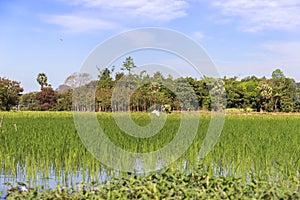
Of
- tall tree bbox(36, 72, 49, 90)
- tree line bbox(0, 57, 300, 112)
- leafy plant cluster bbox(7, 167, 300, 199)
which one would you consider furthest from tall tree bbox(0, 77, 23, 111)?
leafy plant cluster bbox(7, 167, 300, 199)

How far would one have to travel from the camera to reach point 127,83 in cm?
1194

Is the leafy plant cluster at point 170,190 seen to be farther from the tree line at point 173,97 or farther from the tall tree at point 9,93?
the tall tree at point 9,93

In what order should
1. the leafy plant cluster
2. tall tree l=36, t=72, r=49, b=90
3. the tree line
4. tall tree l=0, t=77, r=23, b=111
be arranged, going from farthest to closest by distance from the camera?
tall tree l=36, t=72, r=49, b=90, tall tree l=0, t=77, r=23, b=111, the tree line, the leafy plant cluster

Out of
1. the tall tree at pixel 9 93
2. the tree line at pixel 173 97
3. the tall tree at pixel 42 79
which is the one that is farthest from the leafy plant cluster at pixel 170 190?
the tall tree at pixel 42 79

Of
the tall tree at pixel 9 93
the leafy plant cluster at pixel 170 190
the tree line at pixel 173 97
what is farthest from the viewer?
the tall tree at pixel 9 93

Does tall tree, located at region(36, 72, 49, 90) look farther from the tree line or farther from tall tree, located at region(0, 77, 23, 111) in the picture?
tall tree, located at region(0, 77, 23, 111)

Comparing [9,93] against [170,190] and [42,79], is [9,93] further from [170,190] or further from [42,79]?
[170,190]

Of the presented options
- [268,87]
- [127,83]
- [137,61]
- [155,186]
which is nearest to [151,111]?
[127,83]

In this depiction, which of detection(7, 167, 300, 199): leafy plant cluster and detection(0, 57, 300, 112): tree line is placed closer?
detection(7, 167, 300, 199): leafy plant cluster

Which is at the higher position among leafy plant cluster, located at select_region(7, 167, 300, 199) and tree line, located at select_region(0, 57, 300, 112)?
tree line, located at select_region(0, 57, 300, 112)

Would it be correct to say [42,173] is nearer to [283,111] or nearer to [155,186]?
[155,186]

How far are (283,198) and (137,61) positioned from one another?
3925mm

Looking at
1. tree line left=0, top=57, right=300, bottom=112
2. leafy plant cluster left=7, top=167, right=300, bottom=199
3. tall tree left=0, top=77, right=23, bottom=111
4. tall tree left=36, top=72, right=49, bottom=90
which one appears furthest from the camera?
tall tree left=36, top=72, right=49, bottom=90

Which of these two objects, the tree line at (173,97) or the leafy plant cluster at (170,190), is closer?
the leafy plant cluster at (170,190)
